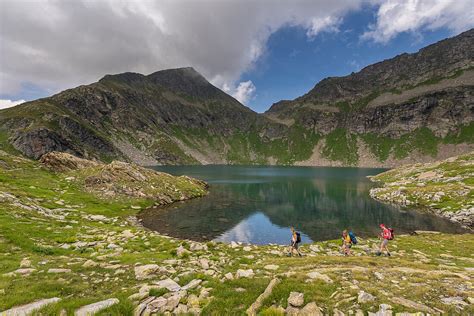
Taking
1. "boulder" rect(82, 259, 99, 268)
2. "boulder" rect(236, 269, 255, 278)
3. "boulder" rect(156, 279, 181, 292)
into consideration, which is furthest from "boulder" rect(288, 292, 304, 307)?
"boulder" rect(82, 259, 99, 268)

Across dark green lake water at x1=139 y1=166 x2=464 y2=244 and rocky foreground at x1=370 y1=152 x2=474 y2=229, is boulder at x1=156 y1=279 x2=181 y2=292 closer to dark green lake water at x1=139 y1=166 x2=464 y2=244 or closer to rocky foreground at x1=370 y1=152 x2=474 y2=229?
dark green lake water at x1=139 y1=166 x2=464 y2=244

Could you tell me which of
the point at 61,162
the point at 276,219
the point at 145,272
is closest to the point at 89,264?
the point at 145,272

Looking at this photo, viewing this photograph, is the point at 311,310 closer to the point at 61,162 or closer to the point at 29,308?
the point at 29,308

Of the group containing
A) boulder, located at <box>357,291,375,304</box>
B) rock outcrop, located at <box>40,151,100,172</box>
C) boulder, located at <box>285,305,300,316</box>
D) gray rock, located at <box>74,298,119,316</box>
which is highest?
rock outcrop, located at <box>40,151,100,172</box>

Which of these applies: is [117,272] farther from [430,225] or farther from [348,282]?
[430,225]

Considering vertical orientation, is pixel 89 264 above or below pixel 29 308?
below

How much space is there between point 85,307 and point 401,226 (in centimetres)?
5259

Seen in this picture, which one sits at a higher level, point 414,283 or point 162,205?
point 414,283

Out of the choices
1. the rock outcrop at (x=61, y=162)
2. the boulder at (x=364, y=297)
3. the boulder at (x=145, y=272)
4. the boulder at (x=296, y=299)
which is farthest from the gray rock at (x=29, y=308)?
the rock outcrop at (x=61, y=162)

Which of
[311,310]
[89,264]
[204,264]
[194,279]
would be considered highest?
[311,310]

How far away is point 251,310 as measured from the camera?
1087 centimetres

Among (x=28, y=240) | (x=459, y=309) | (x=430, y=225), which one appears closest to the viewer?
(x=459, y=309)

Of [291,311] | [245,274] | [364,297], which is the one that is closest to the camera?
[291,311]

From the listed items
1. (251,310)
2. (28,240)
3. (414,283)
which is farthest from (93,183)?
(414,283)
